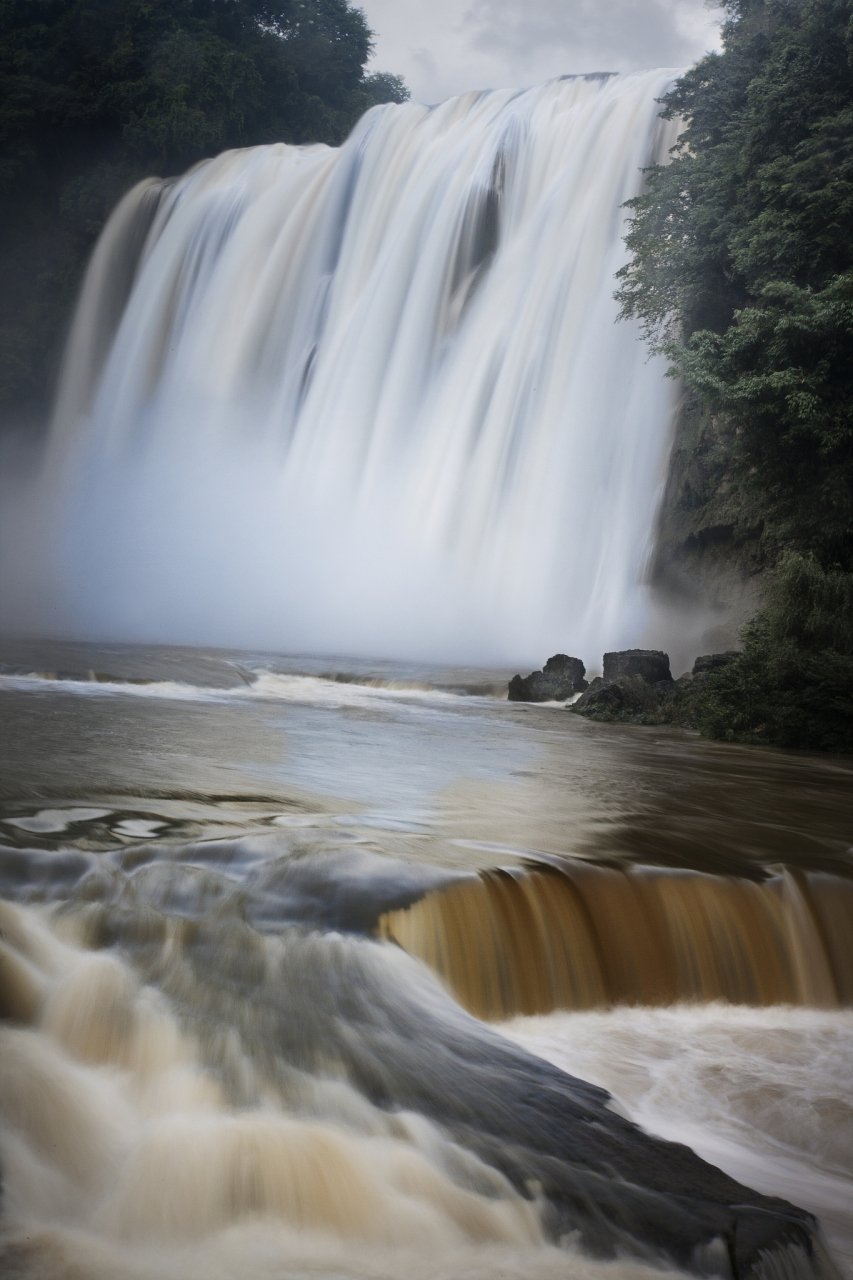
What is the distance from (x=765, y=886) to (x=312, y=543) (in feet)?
Answer: 74.0

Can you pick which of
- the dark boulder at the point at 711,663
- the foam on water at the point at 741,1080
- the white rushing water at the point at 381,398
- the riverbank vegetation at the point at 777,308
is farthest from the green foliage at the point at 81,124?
the foam on water at the point at 741,1080

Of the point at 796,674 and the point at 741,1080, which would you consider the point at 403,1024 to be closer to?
the point at 741,1080

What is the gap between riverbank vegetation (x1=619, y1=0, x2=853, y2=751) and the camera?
37.9ft

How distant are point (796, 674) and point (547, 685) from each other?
4.39 m

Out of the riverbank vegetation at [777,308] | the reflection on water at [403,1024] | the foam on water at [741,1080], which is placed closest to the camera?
the reflection on water at [403,1024]

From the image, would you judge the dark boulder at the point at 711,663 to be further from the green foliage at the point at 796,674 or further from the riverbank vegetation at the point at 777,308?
the green foliage at the point at 796,674

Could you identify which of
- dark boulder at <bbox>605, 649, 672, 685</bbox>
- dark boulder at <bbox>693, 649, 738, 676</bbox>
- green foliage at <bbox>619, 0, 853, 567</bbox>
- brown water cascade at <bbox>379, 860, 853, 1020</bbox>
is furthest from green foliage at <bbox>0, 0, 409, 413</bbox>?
brown water cascade at <bbox>379, 860, 853, 1020</bbox>

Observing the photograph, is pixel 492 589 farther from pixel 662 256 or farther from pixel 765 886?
pixel 765 886

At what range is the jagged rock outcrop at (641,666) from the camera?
14.6 metres

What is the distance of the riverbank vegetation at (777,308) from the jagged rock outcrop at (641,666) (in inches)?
58.0

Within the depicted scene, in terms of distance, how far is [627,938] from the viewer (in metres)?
4.69

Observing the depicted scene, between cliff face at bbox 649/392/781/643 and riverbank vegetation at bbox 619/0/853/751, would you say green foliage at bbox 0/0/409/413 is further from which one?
cliff face at bbox 649/392/781/643

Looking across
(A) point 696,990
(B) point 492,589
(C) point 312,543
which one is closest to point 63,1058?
(A) point 696,990

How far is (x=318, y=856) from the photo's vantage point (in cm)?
493
